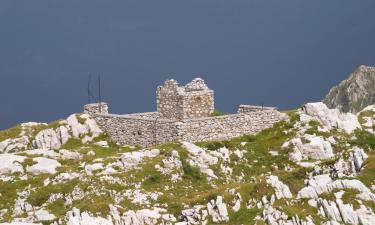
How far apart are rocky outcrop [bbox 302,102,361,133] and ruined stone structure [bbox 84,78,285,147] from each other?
2.52 metres

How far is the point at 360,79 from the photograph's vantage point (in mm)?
124438

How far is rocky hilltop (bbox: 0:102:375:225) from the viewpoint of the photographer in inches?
1457

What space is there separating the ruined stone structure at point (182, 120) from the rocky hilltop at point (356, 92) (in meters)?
66.7

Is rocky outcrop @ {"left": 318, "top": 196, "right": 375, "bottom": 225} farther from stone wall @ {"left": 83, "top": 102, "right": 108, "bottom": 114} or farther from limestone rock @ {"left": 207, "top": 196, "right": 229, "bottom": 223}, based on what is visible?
stone wall @ {"left": 83, "top": 102, "right": 108, "bottom": 114}

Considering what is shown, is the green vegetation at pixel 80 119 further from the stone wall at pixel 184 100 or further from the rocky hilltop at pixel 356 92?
the rocky hilltop at pixel 356 92

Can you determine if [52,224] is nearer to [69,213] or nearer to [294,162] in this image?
[69,213]

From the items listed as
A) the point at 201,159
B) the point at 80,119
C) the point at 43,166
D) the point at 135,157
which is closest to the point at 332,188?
the point at 201,159

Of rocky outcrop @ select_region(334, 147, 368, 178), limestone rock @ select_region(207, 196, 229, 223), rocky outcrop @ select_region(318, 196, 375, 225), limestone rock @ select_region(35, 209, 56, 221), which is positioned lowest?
rocky outcrop @ select_region(318, 196, 375, 225)

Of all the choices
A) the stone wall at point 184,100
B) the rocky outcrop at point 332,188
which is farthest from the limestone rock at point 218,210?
the stone wall at point 184,100

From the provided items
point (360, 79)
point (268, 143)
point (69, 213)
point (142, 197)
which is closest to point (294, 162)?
point (268, 143)

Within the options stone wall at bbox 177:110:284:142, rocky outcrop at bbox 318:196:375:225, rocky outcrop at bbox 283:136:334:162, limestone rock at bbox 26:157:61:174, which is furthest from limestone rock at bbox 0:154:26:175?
rocky outcrop at bbox 318:196:375:225

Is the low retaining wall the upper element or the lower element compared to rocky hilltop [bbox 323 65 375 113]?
lower

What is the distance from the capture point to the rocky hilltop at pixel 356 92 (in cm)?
12031

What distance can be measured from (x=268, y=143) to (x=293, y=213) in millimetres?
15627
